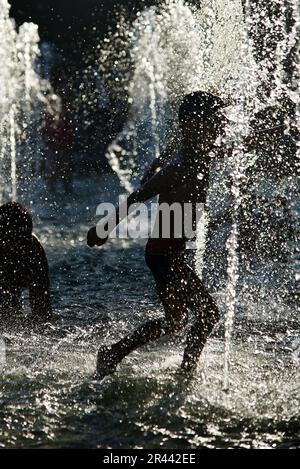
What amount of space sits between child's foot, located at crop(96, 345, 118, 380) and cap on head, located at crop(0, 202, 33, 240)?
55.8 inches

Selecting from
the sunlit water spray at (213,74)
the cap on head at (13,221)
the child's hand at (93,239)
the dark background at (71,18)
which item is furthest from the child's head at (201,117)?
the dark background at (71,18)

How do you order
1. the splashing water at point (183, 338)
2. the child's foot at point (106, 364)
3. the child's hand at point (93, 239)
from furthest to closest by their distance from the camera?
the child's foot at point (106, 364) → the child's hand at point (93, 239) → the splashing water at point (183, 338)

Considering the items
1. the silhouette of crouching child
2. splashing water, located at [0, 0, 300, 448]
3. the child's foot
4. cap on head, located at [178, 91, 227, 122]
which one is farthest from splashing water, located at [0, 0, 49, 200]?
cap on head, located at [178, 91, 227, 122]

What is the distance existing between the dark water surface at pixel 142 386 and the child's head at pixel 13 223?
77 centimetres

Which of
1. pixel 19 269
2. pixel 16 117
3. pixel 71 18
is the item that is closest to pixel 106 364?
pixel 19 269

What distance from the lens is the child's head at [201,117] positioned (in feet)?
13.9

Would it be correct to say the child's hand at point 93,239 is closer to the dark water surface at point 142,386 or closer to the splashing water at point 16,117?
the dark water surface at point 142,386

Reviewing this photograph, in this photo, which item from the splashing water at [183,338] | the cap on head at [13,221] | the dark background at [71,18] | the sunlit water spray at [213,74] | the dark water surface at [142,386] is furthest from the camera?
the dark background at [71,18]

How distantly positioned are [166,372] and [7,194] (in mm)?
8699

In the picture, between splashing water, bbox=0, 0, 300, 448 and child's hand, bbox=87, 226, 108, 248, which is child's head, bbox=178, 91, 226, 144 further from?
child's hand, bbox=87, 226, 108, 248

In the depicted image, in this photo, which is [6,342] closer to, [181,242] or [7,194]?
[181,242]

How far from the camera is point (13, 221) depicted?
528cm

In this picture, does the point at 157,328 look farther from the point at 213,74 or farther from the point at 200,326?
the point at 213,74

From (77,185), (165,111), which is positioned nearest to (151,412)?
(77,185)
